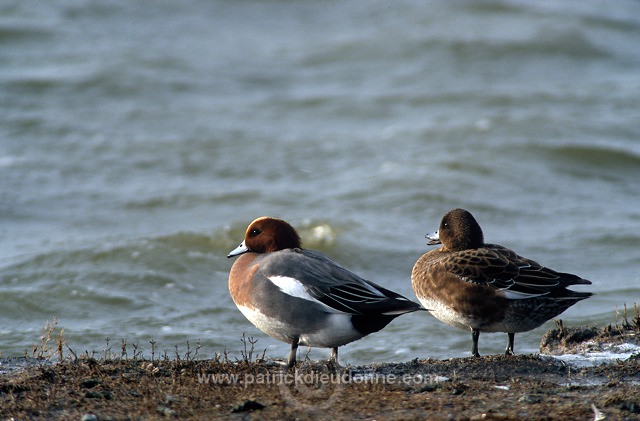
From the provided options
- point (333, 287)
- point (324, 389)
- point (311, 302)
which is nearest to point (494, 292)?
point (333, 287)

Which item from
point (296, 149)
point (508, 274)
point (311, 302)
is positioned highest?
point (296, 149)

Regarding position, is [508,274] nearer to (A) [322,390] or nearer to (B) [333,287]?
(B) [333,287]

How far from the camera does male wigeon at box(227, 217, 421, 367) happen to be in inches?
219

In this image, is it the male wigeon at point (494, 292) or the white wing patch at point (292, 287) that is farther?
the male wigeon at point (494, 292)

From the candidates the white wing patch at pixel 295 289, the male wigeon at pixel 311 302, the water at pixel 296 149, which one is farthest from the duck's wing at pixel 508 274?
the water at pixel 296 149

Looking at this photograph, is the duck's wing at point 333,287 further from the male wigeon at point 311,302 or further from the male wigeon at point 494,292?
the male wigeon at point 494,292

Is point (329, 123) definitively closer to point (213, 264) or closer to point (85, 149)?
point (85, 149)

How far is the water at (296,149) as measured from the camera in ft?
30.0

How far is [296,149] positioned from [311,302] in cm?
903

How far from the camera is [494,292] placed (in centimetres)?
595

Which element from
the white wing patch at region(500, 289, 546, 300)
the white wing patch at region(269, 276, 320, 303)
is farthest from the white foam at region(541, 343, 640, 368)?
the white wing patch at region(269, 276, 320, 303)

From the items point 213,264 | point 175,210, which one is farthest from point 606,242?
point 175,210

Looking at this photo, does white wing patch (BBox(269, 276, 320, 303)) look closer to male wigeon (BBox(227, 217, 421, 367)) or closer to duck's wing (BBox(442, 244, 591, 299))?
male wigeon (BBox(227, 217, 421, 367))

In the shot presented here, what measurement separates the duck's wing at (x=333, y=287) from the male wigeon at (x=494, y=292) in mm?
525
